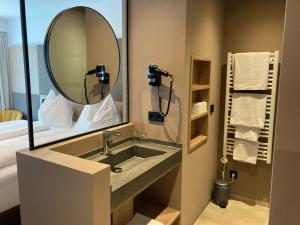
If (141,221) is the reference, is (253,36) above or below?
above

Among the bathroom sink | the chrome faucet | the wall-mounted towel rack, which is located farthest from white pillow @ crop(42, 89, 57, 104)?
the wall-mounted towel rack

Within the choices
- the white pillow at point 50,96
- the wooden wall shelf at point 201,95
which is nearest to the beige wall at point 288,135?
the wooden wall shelf at point 201,95

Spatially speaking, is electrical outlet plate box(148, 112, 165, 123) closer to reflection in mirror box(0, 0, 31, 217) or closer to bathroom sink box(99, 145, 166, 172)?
bathroom sink box(99, 145, 166, 172)

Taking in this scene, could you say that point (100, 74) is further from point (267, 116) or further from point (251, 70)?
point (267, 116)

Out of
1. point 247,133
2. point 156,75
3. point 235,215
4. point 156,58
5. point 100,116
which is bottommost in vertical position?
point 235,215

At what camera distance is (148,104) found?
7.61 ft

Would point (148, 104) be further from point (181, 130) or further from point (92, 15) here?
point (92, 15)

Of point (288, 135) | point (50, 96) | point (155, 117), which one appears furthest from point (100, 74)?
point (288, 135)

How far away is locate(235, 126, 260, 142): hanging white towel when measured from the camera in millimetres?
2803

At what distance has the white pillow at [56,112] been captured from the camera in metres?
2.37

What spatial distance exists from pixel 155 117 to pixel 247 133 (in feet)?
4.01

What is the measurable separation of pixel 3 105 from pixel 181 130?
401 centimetres

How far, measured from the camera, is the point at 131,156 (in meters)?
2.27

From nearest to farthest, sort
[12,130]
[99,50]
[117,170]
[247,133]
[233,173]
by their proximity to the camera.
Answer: [117,170] → [99,50] → [247,133] → [233,173] → [12,130]
